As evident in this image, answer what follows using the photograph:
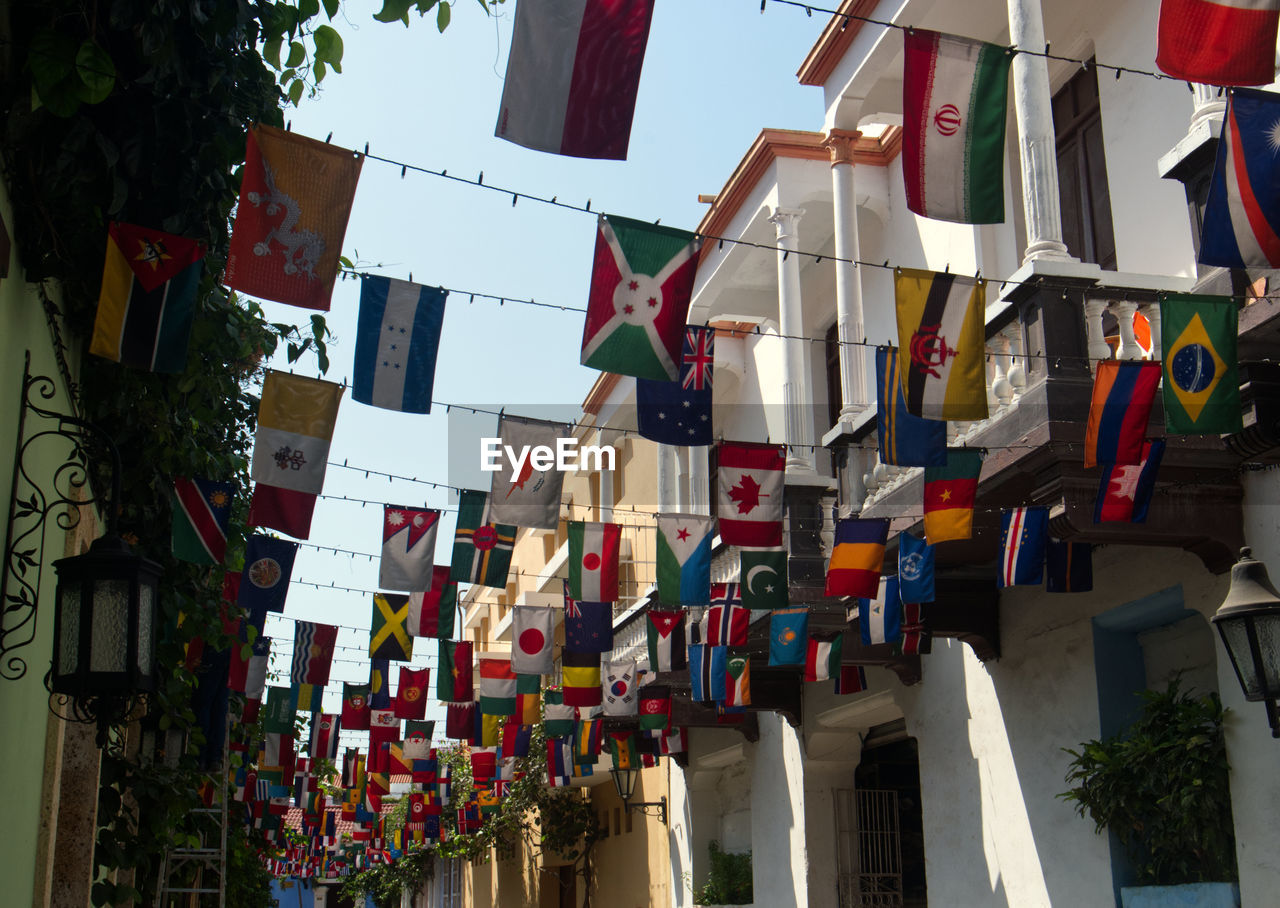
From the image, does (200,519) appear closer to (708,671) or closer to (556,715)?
(708,671)

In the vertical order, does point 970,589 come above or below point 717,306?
below

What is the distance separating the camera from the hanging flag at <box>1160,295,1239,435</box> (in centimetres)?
743

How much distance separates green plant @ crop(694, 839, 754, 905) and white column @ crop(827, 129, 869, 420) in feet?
26.0

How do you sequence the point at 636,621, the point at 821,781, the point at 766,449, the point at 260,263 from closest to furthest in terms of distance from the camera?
1. the point at 260,263
2. the point at 766,449
3. the point at 821,781
4. the point at 636,621

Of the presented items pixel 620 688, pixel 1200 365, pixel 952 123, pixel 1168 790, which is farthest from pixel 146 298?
pixel 620 688

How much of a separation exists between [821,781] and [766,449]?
597 cm

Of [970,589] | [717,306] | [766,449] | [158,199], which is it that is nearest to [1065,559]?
[970,589]

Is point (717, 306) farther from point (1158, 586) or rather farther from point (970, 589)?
point (1158, 586)

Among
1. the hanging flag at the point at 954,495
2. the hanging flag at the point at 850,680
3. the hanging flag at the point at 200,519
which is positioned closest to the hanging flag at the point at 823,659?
the hanging flag at the point at 850,680

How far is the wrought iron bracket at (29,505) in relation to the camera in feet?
15.8

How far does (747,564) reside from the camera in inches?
472

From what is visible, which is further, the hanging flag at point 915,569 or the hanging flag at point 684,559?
the hanging flag at point 684,559

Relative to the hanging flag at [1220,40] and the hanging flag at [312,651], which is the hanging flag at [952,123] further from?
the hanging flag at [312,651]

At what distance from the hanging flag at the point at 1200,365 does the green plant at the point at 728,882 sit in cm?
1195
